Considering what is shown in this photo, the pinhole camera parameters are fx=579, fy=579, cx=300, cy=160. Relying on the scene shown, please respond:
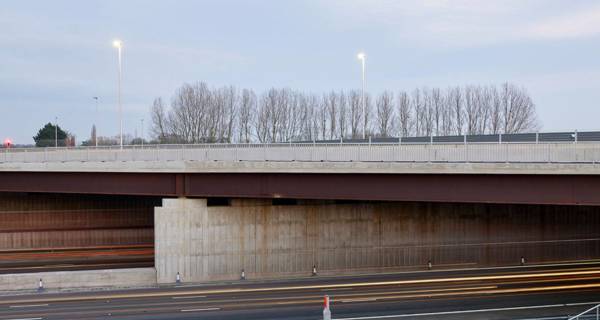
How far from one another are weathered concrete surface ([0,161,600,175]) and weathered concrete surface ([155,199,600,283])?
2.38 metres

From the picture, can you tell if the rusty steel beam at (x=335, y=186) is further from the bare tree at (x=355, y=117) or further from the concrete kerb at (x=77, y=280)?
the bare tree at (x=355, y=117)

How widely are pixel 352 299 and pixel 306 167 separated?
738 centimetres

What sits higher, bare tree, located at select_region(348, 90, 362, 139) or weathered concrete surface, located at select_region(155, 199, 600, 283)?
bare tree, located at select_region(348, 90, 362, 139)

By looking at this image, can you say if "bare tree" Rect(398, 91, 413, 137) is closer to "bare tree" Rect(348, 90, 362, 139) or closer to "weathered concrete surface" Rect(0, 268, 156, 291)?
"bare tree" Rect(348, 90, 362, 139)

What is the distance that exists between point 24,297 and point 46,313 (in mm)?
4971

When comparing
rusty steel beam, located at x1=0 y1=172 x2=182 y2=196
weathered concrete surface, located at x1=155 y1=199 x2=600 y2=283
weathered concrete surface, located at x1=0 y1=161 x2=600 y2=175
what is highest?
weathered concrete surface, located at x1=0 y1=161 x2=600 y2=175

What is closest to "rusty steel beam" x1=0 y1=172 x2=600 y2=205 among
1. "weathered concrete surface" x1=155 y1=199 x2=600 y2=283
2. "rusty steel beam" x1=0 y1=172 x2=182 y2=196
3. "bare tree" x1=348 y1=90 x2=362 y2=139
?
"rusty steel beam" x1=0 y1=172 x2=182 y2=196

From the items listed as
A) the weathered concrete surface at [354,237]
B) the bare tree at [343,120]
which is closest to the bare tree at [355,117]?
the bare tree at [343,120]

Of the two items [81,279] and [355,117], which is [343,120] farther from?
[81,279]

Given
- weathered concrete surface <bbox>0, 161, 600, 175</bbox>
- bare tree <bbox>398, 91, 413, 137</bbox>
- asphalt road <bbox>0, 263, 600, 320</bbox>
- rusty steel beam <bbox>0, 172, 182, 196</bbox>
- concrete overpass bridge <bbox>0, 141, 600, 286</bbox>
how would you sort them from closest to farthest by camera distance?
weathered concrete surface <bbox>0, 161, 600, 175</bbox>
asphalt road <bbox>0, 263, 600, 320</bbox>
concrete overpass bridge <bbox>0, 141, 600, 286</bbox>
rusty steel beam <bbox>0, 172, 182, 196</bbox>
bare tree <bbox>398, 91, 413, 137</bbox>

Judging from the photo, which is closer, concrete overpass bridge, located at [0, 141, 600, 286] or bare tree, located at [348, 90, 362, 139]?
concrete overpass bridge, located at [0, 141, 600, 286]

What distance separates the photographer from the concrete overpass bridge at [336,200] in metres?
27.0

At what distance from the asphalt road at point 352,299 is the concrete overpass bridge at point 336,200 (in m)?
2.21

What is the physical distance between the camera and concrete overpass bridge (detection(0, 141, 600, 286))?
27.0 meters
